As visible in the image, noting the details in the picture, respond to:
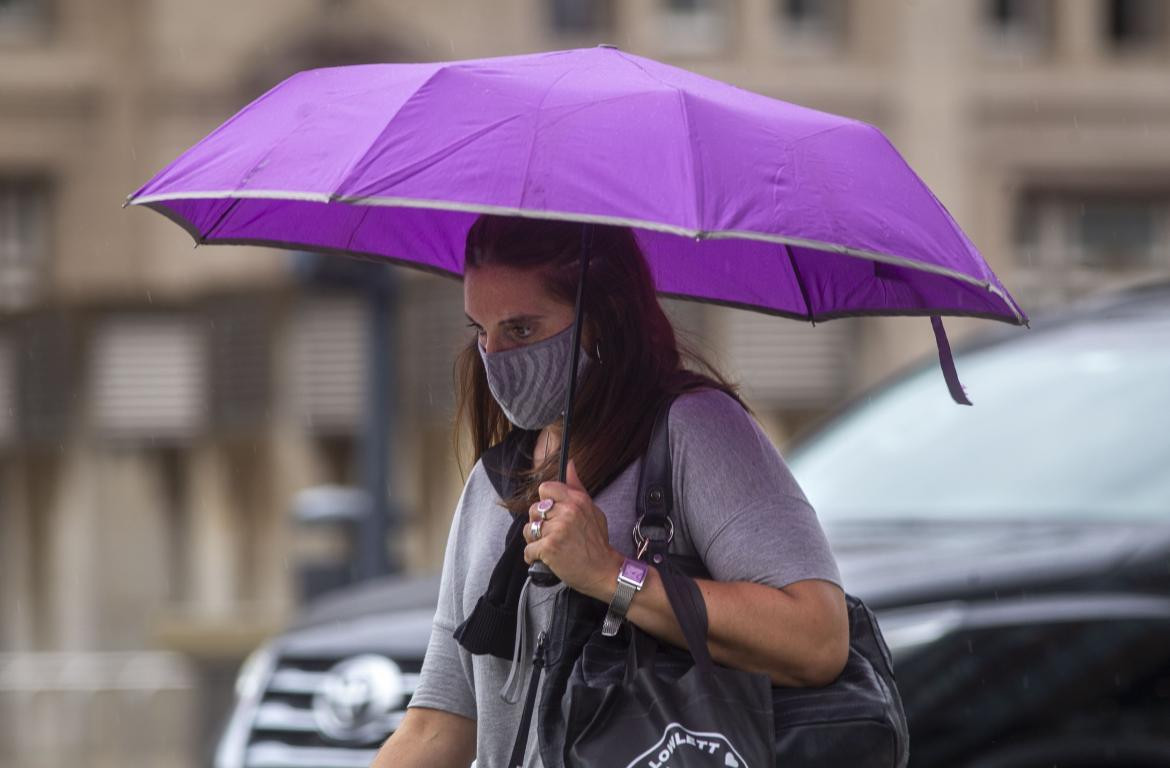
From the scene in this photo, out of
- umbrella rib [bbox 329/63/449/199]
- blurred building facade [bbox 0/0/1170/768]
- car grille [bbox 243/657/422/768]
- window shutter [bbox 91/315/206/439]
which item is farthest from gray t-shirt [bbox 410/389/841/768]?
window shutter [bbox 91/315/206/439]

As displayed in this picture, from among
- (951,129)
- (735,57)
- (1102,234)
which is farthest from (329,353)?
(1102,234)

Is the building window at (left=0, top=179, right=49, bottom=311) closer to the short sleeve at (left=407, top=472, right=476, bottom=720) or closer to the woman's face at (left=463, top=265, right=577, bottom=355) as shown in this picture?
the short sleeve at (left=407, top=472, right=476, bottom=720)

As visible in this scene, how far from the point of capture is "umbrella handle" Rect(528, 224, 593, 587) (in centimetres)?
274

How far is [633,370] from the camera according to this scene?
110 inches

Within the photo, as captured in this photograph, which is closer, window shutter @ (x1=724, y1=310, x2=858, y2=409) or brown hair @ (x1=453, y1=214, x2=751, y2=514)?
brown hair @ (x1=453, y1=214, x2=751, y2=514)

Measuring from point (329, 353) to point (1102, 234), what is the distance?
845 centimetres

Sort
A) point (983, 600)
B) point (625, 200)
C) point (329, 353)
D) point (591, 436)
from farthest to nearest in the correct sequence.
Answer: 1. point (329, 353)
2. point (983, 600)
3. point (591, 436)
4. point (625, 200)

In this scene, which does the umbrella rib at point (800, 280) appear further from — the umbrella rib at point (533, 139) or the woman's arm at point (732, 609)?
the woman's arm at point (732, 609)

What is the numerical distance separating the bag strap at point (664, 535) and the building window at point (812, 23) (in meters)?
20.9

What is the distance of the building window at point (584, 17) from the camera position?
23.0 m

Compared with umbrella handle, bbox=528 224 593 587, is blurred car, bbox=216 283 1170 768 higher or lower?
lower

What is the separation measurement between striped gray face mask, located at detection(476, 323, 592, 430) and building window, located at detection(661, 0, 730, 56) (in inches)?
805

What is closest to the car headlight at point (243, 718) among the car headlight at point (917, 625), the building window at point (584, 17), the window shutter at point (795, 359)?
the car headlight at point (917, 625)

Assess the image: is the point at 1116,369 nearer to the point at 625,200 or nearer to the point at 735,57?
the point at 625,200
